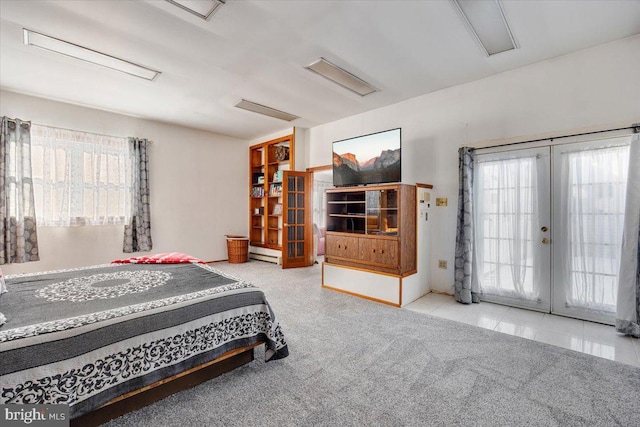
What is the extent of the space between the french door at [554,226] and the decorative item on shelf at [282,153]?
375cm

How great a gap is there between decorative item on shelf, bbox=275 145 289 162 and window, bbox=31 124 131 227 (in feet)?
9.12

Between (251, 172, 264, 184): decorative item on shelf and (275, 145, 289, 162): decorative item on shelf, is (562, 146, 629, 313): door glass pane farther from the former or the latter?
(251, 172, 264, 184): decorative item on shelf

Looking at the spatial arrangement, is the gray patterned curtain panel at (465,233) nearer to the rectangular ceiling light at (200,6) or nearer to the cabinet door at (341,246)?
the cabinet door at (341,246)

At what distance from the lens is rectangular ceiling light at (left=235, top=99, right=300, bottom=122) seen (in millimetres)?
4441

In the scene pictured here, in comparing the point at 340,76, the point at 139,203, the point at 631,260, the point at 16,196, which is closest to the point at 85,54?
the point at 16,196

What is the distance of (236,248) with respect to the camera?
6148 millimetres

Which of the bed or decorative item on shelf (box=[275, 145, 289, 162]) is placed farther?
decorative item on shelf (box=[275, 145, 289, 162])

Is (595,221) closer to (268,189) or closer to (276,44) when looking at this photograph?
(276,44)

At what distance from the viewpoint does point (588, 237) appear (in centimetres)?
297

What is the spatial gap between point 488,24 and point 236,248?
5.50 metres

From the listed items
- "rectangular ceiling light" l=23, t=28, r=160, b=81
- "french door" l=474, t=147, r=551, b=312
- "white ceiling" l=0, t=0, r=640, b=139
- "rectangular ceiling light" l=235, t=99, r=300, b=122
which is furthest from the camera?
"rectangular ceiling light" l=235, t=99, r=300, b=122

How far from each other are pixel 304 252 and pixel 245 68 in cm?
364

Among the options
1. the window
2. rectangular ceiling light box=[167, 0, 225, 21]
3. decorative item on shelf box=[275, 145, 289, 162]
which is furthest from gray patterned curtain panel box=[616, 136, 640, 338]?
the window

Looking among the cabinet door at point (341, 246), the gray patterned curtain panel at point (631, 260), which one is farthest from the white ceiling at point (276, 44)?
the cabinet door at point (341, 246)
